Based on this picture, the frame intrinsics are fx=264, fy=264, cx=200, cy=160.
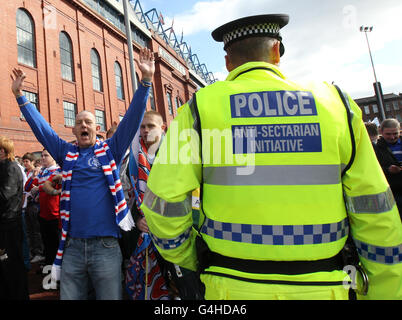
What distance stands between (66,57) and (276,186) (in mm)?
19903

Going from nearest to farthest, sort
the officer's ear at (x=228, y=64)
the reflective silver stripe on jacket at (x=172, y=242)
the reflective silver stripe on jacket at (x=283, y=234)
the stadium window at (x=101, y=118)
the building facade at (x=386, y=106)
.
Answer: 1. the reflective silver stripe on jacket at (x=283, y=234)
2. the reflective silver stripe on jacket at (x=172, y=242)
3. the officer's ear at (x=228, y=64)
4. the stadium window at (x=101, y=118)
5. the building facade at (x=386, y=106)

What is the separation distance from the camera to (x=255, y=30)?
1430mm

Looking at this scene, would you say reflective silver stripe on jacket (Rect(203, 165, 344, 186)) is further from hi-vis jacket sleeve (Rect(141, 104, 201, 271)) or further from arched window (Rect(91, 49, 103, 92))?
arched window (Rect(91, 49, 103, 92))

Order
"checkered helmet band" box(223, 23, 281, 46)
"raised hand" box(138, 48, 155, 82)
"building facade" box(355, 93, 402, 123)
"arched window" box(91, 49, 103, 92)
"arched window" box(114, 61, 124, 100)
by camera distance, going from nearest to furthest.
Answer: "checkered helmet band" box(223, 23, 281, 46), "raised hand" box(138, 48, 155, 82), "arched window" box(91, 49, 103, 92), "arched window" box(114, 61, 124, 100), "building facade" box(355, 93, 402, 123)

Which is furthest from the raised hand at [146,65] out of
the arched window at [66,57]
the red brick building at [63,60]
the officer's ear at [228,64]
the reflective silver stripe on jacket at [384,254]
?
the arched window at [66,57]

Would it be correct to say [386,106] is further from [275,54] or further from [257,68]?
[257,68]

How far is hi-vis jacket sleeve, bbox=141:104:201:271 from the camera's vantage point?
124 centimetres

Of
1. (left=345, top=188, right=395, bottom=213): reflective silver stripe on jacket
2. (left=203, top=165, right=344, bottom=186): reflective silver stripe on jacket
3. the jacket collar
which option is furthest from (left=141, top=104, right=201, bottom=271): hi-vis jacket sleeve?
(left=345, top=188, right=395, bottom=213): reflective silver stripe on jacket

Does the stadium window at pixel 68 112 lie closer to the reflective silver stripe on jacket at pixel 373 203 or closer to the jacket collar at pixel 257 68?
the jacket collar at pixel 257 68

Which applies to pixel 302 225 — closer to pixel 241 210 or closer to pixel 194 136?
pixel 241 210

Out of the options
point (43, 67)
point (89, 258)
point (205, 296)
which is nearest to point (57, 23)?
point (43, 67)

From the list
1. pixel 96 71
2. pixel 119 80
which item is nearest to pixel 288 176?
pixel 96 71

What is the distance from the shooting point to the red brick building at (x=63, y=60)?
1320cm

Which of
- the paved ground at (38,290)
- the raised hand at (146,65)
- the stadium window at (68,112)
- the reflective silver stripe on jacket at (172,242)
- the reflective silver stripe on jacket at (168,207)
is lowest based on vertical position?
the paved ground at (38,290)
